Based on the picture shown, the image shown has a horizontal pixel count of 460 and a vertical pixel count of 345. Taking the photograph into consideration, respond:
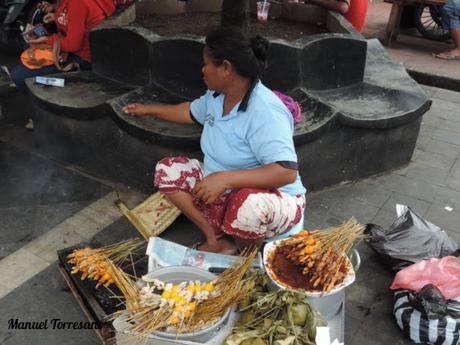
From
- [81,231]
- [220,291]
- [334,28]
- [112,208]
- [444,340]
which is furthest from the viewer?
[334,28]

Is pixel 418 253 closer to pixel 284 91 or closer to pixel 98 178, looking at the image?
pixel 284 91

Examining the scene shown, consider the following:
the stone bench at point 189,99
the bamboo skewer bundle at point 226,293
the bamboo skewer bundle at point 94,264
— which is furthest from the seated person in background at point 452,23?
the bamboo skewer bundle at point 94,264

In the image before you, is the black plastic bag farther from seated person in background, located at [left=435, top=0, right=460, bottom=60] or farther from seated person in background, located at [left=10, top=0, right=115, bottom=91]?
seated person in background, located at [left=435, top=0, right=460, bottom=60]

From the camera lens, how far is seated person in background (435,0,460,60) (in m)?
6.99

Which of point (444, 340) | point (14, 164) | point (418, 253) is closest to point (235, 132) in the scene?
point (418, 253)

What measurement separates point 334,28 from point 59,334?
3635mm

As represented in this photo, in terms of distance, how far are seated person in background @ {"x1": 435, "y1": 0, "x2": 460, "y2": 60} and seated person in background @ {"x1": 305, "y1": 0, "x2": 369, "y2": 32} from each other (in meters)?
2.83

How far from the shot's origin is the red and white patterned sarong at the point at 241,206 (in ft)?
8.52

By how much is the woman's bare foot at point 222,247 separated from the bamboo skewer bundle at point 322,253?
1.77 ft

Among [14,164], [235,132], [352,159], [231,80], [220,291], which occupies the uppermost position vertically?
[231,80]

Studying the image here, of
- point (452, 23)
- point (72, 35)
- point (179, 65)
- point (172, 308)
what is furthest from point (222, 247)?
point (452, 23)

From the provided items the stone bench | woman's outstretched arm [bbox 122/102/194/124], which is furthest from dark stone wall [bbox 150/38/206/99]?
woman's outstretched arm [bbox 122/102/194/124]

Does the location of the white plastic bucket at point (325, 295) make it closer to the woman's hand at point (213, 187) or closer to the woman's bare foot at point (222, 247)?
the woman's hand at point (213, 187)

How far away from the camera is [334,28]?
185 inches
